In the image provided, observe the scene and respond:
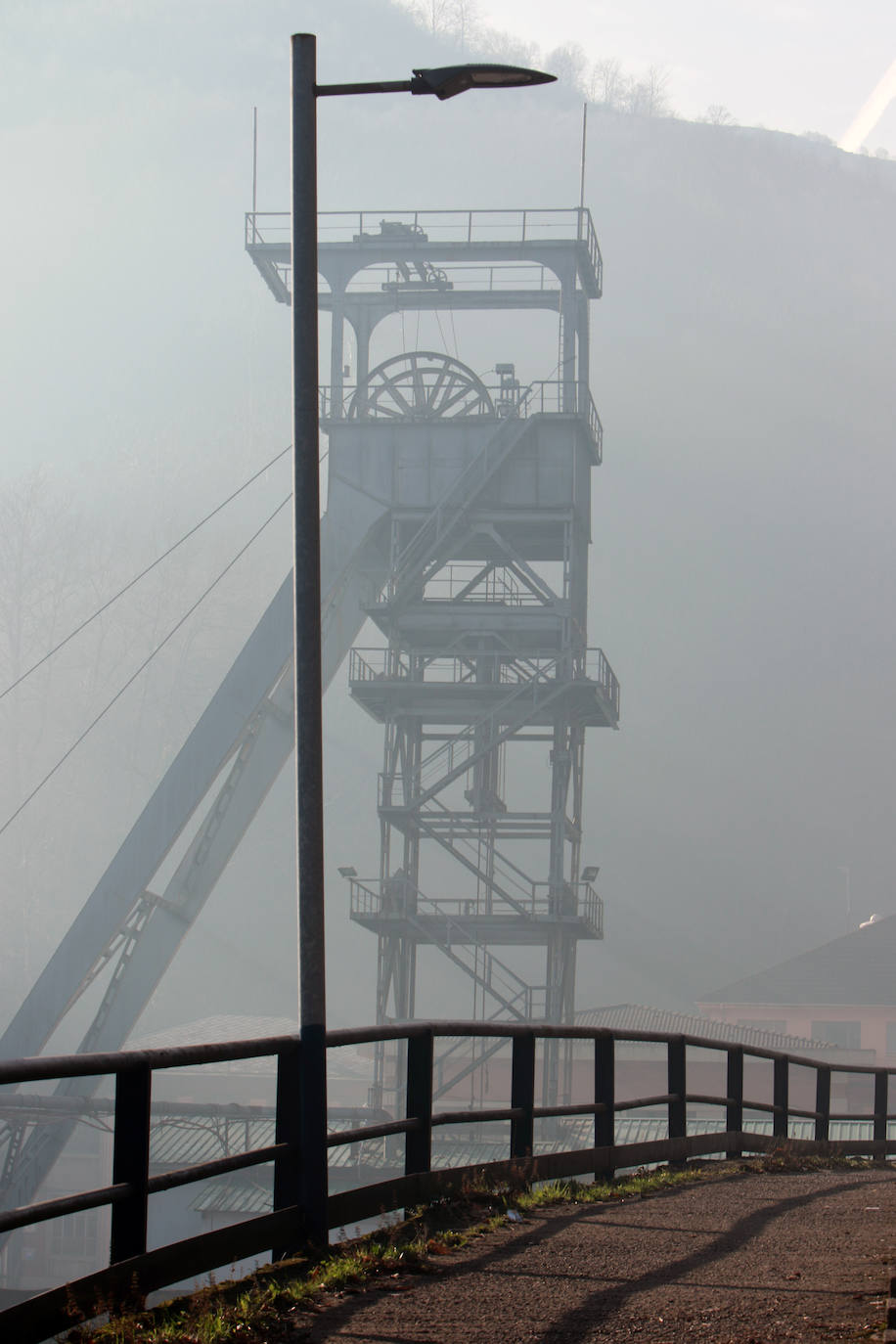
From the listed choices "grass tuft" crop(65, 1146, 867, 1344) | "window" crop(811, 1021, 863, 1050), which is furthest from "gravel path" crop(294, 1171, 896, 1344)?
"window" crop(811, 1021, 863, 1050)

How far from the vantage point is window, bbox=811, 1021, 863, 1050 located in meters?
80.8

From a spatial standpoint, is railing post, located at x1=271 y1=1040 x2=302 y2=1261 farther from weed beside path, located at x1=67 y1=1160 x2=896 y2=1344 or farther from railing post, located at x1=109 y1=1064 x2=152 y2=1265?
railing post, located at x1=109 y1=1064 x2=152 y2=1265

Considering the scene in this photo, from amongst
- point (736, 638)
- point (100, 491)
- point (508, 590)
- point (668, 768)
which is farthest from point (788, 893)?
point (508, 590)

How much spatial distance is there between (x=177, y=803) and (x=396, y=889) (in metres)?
5.84

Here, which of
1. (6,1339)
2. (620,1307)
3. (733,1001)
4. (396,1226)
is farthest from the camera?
(733,1001)

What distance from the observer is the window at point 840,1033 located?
265 feet

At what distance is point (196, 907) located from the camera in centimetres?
3922

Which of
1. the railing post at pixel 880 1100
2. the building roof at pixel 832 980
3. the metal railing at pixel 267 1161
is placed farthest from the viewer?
the building roof at pixel 832 980

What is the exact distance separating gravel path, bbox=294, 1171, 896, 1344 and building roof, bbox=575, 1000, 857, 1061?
62.2m

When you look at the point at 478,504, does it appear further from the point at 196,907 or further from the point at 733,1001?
the point at 733,1001

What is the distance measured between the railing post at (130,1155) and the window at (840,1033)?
78742 mm

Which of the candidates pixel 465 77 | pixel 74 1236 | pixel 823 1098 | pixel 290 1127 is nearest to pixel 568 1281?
pixel 290 1127

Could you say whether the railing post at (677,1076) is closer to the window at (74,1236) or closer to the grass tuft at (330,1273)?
the grass tuft at (330,1273)

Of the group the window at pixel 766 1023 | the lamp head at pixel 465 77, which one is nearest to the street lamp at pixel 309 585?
the lamp head at pixel 465 77
